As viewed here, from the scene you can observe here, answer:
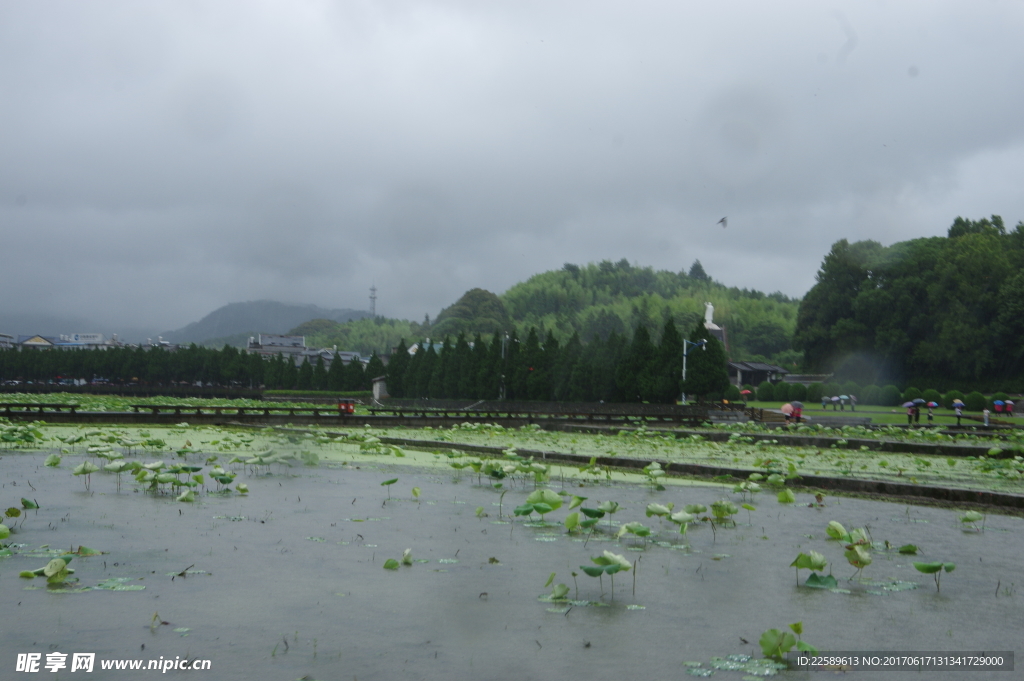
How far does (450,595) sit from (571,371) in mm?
41169

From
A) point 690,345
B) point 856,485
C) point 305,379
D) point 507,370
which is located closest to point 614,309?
point 305,379

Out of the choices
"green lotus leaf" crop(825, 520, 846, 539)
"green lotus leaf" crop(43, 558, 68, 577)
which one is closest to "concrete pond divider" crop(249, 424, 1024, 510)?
"green lotus leaf" crop(825, 520, 846, 539)

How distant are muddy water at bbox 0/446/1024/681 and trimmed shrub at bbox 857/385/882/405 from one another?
45664 mm

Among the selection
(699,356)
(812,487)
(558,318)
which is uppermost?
(558,318)

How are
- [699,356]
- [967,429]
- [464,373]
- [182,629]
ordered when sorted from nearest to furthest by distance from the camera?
[182,629]
[967,429]
[699,356]
[464,373]

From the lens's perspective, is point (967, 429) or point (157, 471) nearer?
point (157, 471)

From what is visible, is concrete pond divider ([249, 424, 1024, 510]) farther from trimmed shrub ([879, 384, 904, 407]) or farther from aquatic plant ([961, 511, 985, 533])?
trimmed shrub ([879, 384, 904, 407])

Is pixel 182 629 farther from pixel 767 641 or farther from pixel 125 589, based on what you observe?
pixel 767 641

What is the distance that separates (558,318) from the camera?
126000 millimetres

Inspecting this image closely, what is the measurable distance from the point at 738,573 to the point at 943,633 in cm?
125

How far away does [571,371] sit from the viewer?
45.2 meters

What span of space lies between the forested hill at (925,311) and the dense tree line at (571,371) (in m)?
22.3

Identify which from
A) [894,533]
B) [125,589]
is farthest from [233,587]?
[894,533]

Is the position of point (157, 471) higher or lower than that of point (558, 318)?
lower
